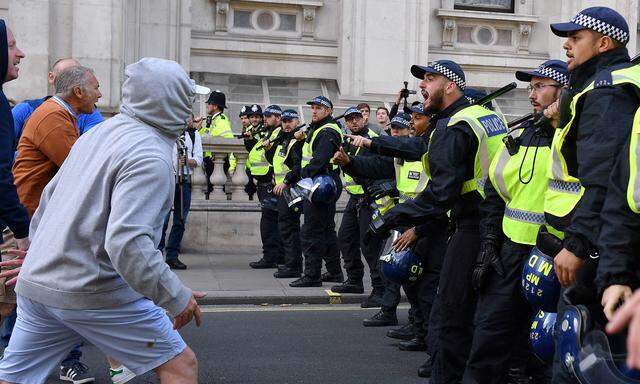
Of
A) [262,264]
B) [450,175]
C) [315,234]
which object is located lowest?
[262,264]

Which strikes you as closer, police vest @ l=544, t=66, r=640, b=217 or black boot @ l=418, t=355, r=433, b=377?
police vest @ l=544, t=66, r=640, b=217

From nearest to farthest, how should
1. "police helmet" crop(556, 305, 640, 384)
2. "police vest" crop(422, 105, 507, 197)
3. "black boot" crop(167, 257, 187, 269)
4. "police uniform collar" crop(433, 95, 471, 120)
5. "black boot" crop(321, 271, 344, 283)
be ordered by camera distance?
"police helmet" crop(556, 305, 640, 384)
"police vest" crop(422, 105, 507, 197)
"police uniform collar" crop(433, 95, 471, 120)
"black boot" crop(321, 271, 344, 283)
"black boot" crop(167, 257, 187, 269)

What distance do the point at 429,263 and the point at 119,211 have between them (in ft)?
12.4

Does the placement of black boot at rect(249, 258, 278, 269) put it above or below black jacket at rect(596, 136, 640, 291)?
below

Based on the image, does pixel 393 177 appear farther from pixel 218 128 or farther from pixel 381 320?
pixel 218 128

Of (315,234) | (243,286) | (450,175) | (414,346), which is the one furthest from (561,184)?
(243,286)

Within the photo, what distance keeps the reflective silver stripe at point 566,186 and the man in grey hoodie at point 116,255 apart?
186cm

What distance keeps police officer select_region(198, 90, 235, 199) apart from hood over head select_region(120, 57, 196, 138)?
10293 mm

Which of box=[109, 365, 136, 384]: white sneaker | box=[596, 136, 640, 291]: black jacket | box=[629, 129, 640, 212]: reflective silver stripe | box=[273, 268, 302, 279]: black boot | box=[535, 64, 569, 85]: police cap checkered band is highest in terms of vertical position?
box=[535, 64, 569, 85]: police cap checkered band

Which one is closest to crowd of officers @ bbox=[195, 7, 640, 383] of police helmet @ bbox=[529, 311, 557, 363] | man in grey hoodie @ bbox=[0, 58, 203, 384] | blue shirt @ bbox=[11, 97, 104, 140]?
police helmet @ bbox=[529, 311, 557, 363]

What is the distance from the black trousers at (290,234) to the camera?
12.4 meters

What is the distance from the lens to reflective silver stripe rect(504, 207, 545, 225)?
5.51 metres

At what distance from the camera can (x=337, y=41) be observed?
1920 cm

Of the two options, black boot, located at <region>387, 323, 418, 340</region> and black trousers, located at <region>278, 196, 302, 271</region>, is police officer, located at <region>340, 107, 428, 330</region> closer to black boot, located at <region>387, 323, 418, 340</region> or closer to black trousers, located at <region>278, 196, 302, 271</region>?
black boot, located at <region>387, 323, 418, 340</region>
